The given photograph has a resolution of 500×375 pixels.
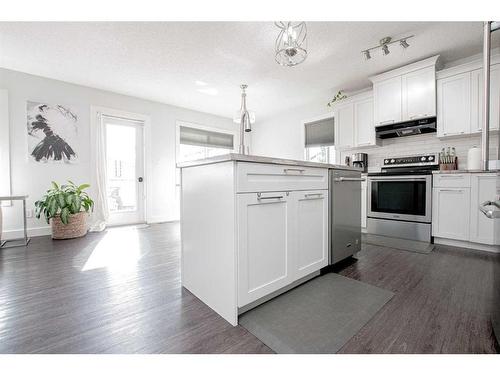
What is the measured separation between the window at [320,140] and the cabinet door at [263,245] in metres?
3.59

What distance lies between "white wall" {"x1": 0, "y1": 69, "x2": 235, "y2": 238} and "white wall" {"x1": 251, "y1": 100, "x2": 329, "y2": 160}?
1.97 meters

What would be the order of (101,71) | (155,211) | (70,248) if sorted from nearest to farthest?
(70,248)
(101,71)
(155,211)

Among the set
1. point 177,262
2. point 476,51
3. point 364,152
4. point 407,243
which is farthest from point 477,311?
point 476,51

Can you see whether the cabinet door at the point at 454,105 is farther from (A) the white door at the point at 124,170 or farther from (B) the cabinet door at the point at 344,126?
(A) the white door at the point at 124,170

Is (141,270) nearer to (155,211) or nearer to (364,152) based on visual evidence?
(155,211)

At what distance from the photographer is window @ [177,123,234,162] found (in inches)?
203

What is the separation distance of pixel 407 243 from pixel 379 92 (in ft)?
7.47

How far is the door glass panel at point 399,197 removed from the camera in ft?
9.66

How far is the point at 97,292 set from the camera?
163 cm

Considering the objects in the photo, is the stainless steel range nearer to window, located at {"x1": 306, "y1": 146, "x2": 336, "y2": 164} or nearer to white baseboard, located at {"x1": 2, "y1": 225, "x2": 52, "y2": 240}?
window, located at {"x1": 306, "y1": 146, "x2": 336, "y2": 164}

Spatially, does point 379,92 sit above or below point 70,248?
above

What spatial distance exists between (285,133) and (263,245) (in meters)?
4.57

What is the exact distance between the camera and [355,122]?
387cm

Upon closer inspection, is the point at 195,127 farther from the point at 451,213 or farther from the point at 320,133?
the point at 451,213
